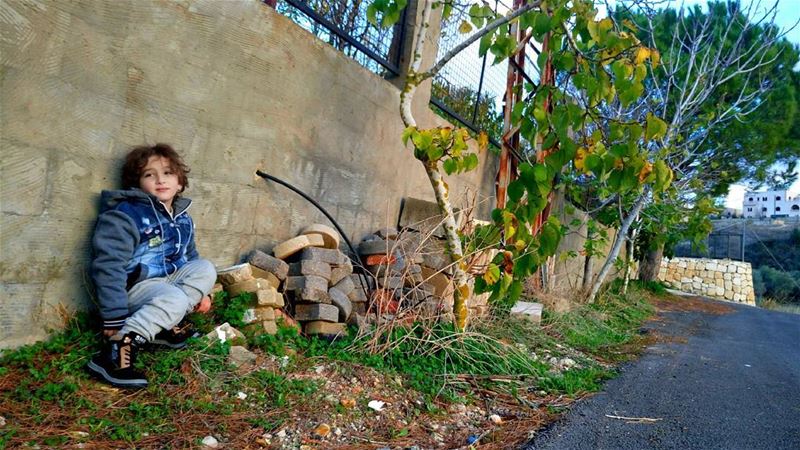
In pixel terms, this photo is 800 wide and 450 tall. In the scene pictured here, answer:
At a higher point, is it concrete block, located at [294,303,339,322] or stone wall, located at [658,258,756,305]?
stone wall, located at [658,258,756,305]

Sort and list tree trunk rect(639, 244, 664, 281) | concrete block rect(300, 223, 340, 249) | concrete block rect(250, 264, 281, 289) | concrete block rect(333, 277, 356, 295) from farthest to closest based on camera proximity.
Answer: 1. tree trunk rect(639, 244, 664, 281)
2. concrete block rect(300, 223, 340, 249)
3. concrete block rect(333, 277, 356, 295)
4. concrete block rect(250, 264, 281, 289)

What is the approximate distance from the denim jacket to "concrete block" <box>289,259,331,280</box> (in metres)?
0.75

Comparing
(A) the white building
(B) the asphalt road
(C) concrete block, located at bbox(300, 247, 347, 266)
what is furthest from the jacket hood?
(A) the white building

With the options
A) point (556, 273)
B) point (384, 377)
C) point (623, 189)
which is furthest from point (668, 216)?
Result: point (384, 377)

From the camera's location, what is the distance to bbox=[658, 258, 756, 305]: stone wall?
54.2ft

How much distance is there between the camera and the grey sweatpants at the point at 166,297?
2.40 meters

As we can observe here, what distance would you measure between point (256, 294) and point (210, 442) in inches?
42.2

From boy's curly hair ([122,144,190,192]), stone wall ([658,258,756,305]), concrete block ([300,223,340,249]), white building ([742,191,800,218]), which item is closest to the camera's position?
boy's curly hair ([122,144,190,192])

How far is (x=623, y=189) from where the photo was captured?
10.5 feet

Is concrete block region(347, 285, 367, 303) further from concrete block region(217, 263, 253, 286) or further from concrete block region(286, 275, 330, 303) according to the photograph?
concrete block region(217, 263, 253, 286)

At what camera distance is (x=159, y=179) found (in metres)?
2.65

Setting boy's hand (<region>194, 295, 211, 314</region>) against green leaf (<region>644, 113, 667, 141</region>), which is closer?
boy's hand (<region>194, 295, 211, 314</region>)

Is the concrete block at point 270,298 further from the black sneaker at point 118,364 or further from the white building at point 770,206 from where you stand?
the white building at point 770,206

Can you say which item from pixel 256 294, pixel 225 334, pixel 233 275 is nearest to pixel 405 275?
pixel 256 294
